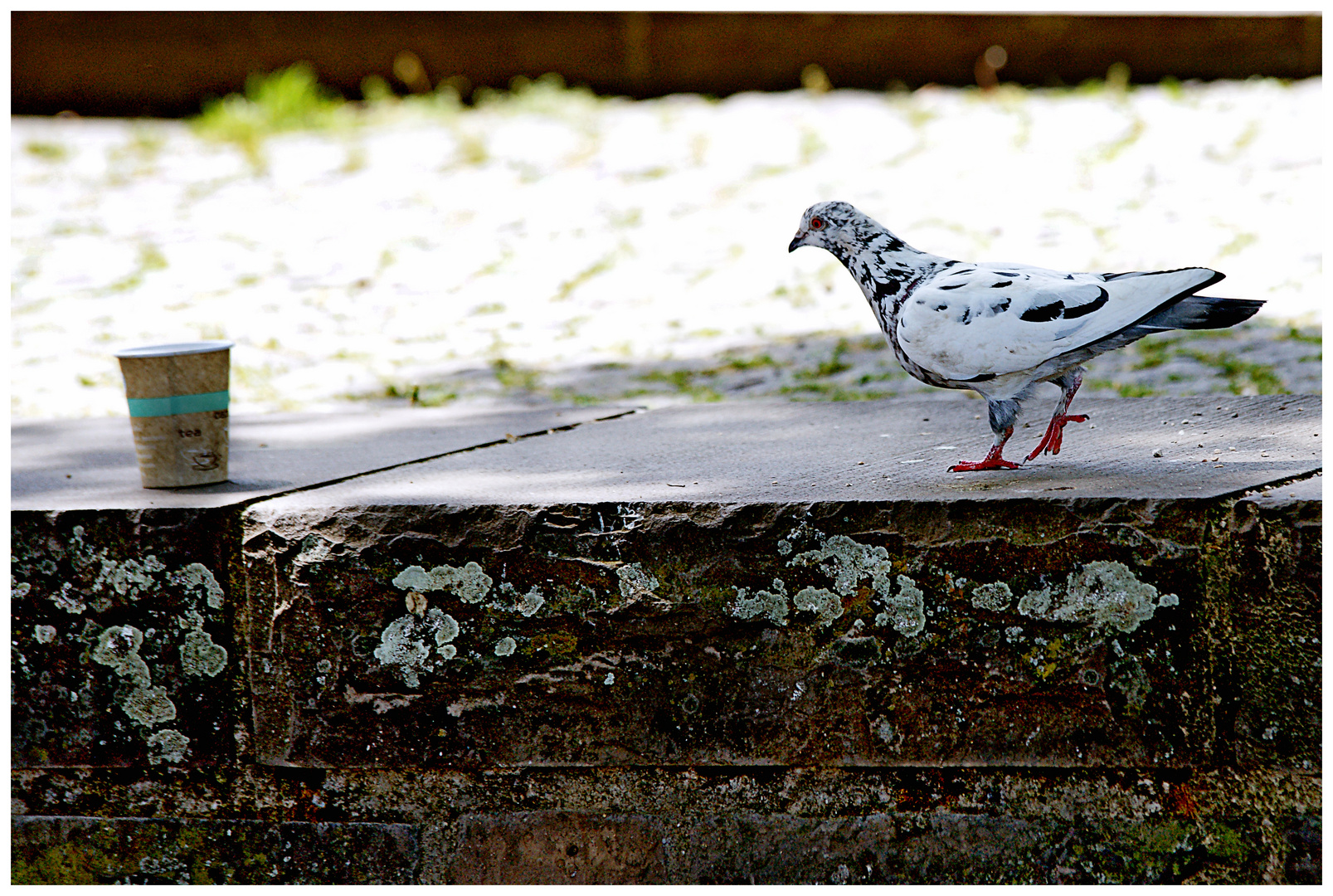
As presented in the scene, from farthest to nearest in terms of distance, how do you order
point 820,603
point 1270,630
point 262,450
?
point 262,450, point 820,603, point 1270,630

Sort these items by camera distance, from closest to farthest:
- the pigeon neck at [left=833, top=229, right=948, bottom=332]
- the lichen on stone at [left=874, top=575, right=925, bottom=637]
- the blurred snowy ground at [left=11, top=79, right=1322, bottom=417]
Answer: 1. the lichen on stone at [left=874, top=575, right=925, bottom=637]
2. the pigeon neck at [left=833, top=229, right=948, bottom=332]
3. the blurred snowy ground at [left=11, top=79, right=1322, bottom=417]

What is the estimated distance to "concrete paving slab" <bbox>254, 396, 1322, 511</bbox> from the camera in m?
2.05

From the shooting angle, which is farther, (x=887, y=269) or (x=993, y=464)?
(x=887, y=269)

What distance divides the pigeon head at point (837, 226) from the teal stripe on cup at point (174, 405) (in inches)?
45.6

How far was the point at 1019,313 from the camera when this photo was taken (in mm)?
2109

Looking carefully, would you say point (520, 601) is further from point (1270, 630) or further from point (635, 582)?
point (1270, 630)

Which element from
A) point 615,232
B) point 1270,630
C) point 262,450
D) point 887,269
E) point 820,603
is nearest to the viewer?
point 1270,630

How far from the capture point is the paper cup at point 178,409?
222 cm

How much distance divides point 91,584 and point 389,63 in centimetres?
698

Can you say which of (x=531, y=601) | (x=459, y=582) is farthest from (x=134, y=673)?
(x=531, y=601)

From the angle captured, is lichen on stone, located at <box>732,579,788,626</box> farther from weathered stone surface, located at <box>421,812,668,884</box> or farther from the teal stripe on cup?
the teal stripe on cup

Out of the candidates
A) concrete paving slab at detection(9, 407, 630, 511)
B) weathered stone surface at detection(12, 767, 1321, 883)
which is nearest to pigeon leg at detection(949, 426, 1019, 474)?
weathered stone surface at detection(12, 767, 1321, 883)

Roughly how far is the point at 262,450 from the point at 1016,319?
1688 millimetres

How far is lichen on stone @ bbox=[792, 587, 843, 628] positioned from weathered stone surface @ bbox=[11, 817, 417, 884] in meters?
0.83
